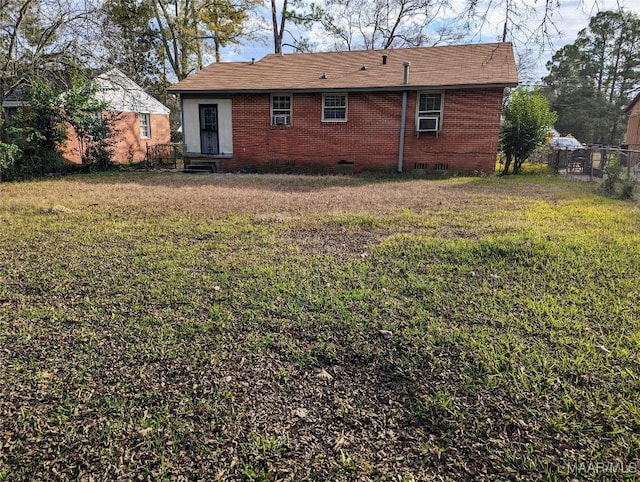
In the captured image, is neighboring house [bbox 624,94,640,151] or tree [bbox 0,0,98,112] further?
neighboring house [bbox 624,94,640,151]

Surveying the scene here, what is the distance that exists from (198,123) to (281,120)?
3409mm

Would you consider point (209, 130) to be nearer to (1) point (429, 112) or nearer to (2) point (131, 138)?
(2) point (131, 138)

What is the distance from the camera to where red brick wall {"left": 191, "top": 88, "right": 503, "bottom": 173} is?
46.0 ft

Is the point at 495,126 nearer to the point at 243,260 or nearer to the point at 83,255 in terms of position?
the point at 243,260

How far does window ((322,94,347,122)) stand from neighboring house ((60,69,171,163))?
24.5ft

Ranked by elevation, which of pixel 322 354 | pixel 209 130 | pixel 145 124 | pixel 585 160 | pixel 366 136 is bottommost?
pixel 322 354

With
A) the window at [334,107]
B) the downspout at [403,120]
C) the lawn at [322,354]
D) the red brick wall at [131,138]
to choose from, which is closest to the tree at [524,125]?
the downspout at [403,120]

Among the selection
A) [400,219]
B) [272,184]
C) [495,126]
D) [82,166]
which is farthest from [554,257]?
[82,166]

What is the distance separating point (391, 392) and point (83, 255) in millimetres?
4161

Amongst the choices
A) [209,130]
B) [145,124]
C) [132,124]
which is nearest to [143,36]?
[145,124]

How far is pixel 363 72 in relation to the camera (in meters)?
15.6

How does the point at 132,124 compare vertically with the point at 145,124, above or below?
below

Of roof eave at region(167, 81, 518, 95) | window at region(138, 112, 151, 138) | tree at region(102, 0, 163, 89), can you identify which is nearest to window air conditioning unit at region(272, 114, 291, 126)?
roof eave at region(167, 81, 518, 95)

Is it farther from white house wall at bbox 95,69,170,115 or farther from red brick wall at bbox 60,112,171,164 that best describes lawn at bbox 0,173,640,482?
red brick wall at bbox 60,112,171,164
